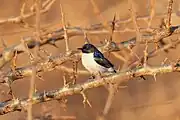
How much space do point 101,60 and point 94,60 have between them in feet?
0.20

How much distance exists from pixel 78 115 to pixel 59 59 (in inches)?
141

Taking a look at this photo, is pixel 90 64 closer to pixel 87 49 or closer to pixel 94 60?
pixel 94 60

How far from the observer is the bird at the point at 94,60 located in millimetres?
4836

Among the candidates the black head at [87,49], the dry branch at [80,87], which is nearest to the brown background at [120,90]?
the black head at [87,49]

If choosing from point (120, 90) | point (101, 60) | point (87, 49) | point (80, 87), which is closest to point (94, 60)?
point (101, 60)

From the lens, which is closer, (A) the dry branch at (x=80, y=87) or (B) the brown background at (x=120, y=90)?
(A) the dry branch at (x=80, y=87)

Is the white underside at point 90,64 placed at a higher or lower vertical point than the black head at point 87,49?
lower

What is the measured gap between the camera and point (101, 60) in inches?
196

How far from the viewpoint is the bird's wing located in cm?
493

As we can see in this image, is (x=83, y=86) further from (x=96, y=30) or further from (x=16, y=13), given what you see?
(x=16, y=13)

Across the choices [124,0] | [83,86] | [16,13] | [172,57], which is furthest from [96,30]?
[16,13]

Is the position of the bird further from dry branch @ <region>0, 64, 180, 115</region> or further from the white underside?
dry branch @ <region>0, 64, 180, 115</region>

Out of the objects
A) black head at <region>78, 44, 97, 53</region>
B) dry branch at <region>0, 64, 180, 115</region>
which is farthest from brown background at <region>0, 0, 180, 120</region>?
dry branch at <region>0, 64, 180, 115</region>

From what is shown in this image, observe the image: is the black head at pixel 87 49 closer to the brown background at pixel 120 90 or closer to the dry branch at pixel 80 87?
the brown background at pixel 120 90
